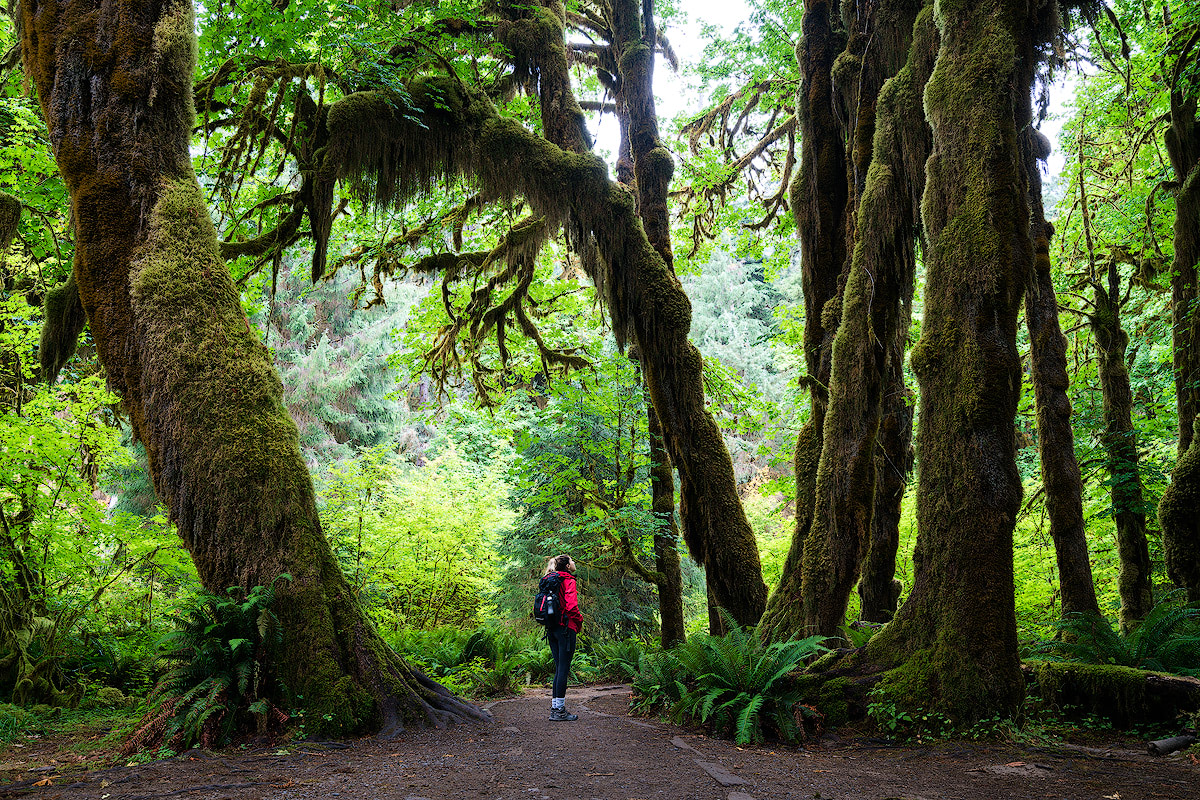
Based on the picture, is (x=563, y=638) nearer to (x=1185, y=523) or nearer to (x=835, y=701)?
(x=835, y=701)

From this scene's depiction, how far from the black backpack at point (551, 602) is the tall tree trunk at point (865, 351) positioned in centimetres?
240

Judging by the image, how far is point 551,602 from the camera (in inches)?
276

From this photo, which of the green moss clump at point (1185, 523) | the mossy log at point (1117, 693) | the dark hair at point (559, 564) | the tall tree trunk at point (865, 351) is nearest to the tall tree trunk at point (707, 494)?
the tall tree trunk at point (865, 351)

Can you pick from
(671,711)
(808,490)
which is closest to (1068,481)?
(808,490)

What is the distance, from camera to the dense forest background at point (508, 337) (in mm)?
7695

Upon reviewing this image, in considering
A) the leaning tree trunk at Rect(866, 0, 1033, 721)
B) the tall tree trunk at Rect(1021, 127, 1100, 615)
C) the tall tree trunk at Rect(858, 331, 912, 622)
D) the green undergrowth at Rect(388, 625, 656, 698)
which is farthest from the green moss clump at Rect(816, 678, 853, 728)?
the green undergrowth at Rect(388, 625, 656, 698)

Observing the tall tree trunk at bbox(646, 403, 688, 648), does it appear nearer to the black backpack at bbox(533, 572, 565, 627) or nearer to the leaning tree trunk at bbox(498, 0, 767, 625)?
the leaning tree trunk at bbox(498, 0, 767, 625)

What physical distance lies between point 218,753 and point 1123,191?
13.1 meters

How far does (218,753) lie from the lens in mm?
4227

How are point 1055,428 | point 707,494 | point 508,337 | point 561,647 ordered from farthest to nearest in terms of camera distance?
point 508,337, point 707,494, point 1055,428, point 561,647

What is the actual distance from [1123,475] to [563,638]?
24.0ft

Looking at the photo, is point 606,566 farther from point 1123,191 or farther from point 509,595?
point 1123,191

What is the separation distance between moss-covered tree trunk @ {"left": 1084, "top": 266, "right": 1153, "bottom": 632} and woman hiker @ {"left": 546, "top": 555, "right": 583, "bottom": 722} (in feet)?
21.9

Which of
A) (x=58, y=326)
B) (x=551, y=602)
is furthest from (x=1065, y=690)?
(x=58, y=326)
